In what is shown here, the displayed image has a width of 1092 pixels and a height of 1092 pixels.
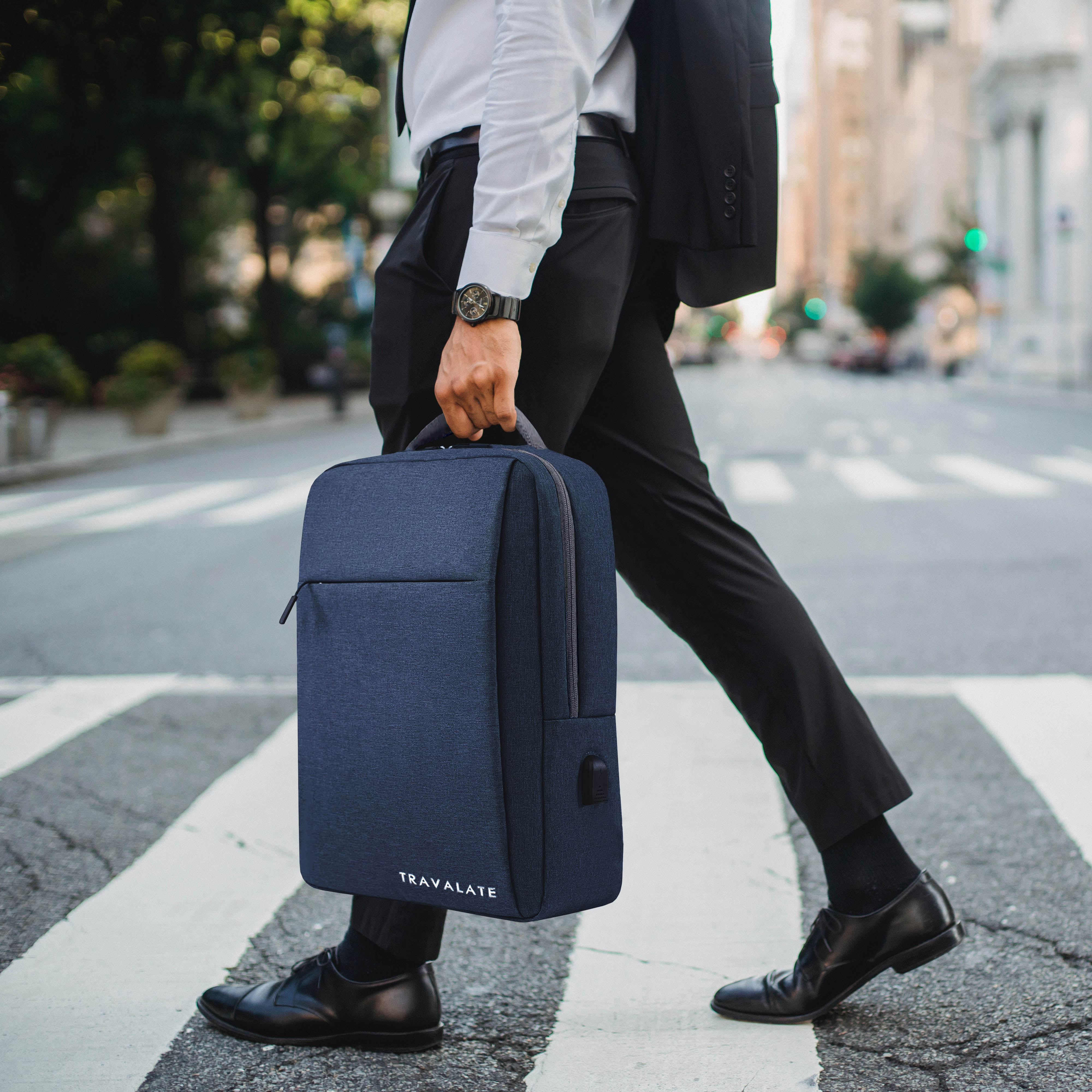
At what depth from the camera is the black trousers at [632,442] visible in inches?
76.7

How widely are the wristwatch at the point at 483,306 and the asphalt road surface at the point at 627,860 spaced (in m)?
1.11

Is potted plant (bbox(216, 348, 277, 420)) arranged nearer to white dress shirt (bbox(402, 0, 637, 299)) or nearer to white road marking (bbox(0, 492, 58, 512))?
white road marking (bbox(0, 492, 58, 512))

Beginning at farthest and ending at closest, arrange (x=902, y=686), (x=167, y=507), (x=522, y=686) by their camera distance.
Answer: (x=167, y=507) < (x=902, y=686) < (x=522, y=686)

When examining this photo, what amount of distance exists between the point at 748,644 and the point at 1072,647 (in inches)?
A: 141

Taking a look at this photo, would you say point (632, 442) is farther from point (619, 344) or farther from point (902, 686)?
point (902, 686)

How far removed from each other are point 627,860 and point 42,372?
15242mm

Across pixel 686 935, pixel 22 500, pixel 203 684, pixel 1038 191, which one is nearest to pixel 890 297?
pixel 1038 191

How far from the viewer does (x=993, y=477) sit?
497 inches

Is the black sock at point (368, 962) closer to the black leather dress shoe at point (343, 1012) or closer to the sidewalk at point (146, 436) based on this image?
the black leather dress shoe at point (343, 1012)

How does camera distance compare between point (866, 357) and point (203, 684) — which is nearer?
point (203, 684)

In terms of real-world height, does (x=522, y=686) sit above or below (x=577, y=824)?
above

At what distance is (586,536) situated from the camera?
182cm

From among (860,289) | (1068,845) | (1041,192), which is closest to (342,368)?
(1068,845)

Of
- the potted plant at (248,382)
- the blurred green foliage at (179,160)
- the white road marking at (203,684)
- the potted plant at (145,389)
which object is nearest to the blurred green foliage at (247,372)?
the potted plant at (248,382)
